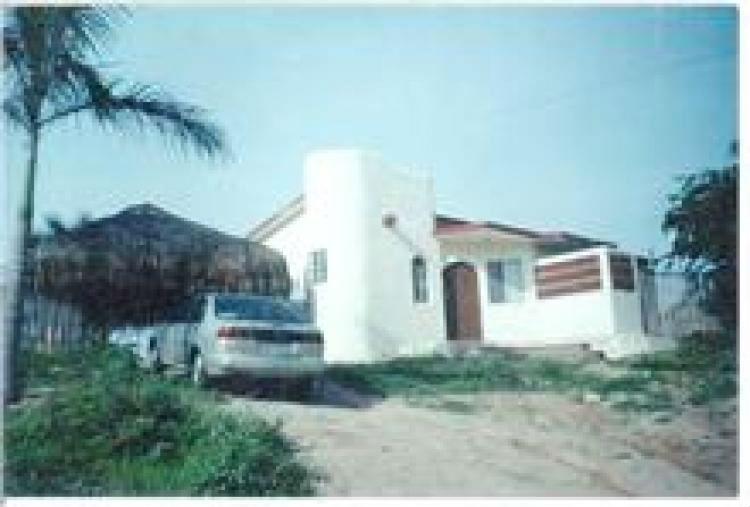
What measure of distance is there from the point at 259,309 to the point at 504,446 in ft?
7.43

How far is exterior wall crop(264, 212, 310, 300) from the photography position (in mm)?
9961

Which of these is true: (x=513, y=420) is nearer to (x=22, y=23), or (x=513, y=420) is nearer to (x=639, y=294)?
(x=639, y=294)

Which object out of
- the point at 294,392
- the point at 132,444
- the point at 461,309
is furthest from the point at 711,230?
the point at 132,444

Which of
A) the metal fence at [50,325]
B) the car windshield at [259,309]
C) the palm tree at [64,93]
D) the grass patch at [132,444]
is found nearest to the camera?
the grass patch at [132,444]

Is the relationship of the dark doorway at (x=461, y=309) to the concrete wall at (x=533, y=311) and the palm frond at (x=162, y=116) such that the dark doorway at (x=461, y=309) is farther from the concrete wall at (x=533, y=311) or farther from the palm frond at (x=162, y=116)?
the palm frond at (x=162, y=116)

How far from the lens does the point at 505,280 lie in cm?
1184

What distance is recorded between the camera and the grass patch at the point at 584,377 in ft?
32.4

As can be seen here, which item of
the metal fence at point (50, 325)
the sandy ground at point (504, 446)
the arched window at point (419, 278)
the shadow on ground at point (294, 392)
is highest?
the arched window at point (419, 278)

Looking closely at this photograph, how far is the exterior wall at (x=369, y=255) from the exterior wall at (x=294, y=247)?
149 millimetres

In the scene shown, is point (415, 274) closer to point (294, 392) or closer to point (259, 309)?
point (259, 309)

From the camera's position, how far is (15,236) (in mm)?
9461

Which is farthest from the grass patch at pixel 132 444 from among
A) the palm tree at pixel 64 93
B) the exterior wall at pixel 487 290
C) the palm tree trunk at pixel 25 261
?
the exterior wall at pixel 487 290

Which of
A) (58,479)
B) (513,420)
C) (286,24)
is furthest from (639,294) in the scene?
(58,479)

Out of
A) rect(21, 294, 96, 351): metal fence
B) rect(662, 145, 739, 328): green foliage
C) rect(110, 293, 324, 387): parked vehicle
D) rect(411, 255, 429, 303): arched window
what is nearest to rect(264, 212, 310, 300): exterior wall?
rect(110, 293, 324, 387): parked vehicle
